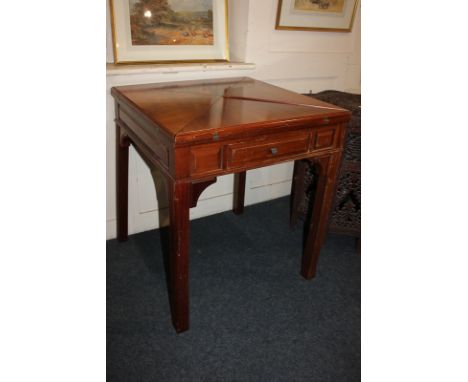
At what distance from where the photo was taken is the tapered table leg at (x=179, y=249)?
125 cm

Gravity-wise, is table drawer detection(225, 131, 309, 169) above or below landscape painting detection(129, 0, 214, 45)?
below

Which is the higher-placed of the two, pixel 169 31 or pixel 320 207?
pixel 169 31

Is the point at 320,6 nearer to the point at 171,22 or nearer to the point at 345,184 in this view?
the point at 171,22

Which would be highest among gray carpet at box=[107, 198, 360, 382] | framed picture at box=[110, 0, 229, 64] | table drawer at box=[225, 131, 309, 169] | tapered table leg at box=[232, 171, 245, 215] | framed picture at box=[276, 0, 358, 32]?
framed picture at box=[276, 0, 358, 32]

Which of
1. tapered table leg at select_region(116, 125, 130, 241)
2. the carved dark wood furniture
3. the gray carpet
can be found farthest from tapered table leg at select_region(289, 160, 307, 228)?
tapered table leg at select_region(116, 125, 130, 241)

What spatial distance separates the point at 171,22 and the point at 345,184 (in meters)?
1.27

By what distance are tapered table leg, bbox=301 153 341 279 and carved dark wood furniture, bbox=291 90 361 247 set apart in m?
0.30

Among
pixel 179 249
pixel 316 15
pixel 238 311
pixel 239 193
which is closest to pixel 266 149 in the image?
pixel 179 249

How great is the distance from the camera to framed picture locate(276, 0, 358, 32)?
2.09 metres

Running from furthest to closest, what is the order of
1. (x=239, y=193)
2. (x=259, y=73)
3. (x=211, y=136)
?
(x=239, y=193) → (x=259, y=73) → (x=211, y=136)

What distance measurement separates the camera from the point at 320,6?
2207 mm

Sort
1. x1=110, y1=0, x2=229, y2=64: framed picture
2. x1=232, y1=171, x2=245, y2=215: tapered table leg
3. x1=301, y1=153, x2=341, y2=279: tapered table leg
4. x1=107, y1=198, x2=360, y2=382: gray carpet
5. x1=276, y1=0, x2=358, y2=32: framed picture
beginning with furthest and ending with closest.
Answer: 1. x1=232, y1=171, x2=245, y2=215: tapered table leg
2. x1=276, y1=0, x2=358, y2=32: framed picture
3. x1=110, y1=0, x2=229, y2=64: framed picture
4. x1=301, y1=153, x2=341, y2=279: tapered table leg
5. x1=107, y1=198, x2=360, y2=382: gray carpet

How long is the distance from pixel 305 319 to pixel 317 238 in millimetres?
391

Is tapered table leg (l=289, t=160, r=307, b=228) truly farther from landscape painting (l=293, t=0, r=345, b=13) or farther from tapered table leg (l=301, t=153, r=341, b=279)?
landscape painting (l=293, t=0, r=345, b=13)
